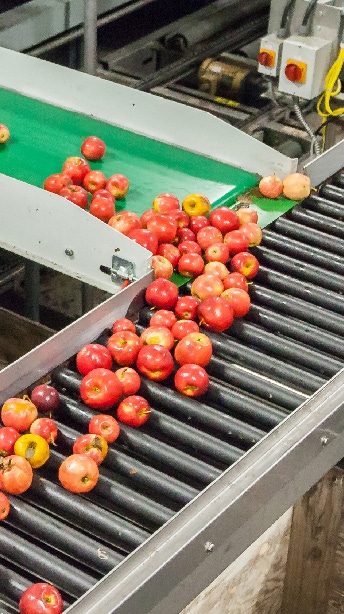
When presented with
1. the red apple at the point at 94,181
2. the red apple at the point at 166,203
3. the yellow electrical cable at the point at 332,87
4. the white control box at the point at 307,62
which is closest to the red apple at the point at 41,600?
the red apple at the point at 166,203

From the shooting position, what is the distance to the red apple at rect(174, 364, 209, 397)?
2641 mm

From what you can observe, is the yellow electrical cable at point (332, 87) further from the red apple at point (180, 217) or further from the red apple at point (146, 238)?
the red apple at point (146, 238)

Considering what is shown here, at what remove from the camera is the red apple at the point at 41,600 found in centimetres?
195

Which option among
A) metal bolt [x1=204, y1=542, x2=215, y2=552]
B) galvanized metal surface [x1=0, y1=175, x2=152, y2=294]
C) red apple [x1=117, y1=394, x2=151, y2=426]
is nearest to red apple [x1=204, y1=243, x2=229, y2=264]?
galvanized metal surface [x1=0, y1=175, x2=152, y2=294]

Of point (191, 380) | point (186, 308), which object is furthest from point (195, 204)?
point (191, 380)

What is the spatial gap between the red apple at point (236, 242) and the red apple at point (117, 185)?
0.58m

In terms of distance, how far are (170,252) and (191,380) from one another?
2.47 ft

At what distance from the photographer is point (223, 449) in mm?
2469

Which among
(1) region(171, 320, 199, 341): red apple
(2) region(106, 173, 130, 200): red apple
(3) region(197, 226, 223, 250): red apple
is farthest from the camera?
(2) region(106, 173, 130, 200): red apple

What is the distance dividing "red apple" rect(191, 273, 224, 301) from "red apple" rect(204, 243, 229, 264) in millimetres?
167

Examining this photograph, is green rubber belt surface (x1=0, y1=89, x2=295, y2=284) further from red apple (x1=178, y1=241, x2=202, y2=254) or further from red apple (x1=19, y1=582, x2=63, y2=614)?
red apple (x1=19, y1=582, x2=63, y2=614)

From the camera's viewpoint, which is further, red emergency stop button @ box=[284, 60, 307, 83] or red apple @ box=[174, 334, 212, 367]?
red emergency stop button @ box=[284, 60, 307, 83]

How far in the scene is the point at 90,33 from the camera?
17.9 ft

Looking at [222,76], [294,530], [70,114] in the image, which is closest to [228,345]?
[294,530]
